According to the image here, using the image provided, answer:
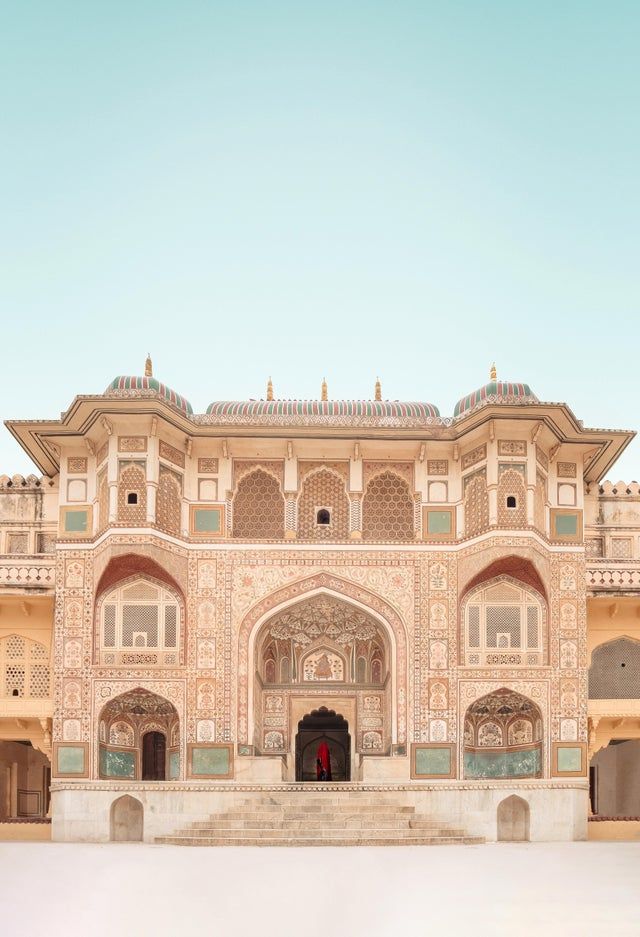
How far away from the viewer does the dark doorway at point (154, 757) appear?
2331 cm

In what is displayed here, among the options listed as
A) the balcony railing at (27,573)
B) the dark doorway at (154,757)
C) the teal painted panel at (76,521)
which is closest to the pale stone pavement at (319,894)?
the dark doorway at (154,757)

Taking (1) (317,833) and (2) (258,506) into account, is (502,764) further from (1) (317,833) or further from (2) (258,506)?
(2) (258,506)

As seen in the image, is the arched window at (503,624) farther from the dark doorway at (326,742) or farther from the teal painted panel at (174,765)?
the teal painted panel at (174,765)

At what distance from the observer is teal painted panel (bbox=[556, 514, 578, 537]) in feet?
76.0

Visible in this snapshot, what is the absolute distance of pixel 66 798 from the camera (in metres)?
21.5

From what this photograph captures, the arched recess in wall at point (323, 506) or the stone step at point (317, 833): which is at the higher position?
the arched recess in wall at point (323, 506)

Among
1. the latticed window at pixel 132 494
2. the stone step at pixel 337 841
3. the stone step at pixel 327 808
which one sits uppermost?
the latticed window at pixel 132 494

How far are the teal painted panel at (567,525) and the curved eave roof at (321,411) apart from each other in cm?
270

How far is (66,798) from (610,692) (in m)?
9.34

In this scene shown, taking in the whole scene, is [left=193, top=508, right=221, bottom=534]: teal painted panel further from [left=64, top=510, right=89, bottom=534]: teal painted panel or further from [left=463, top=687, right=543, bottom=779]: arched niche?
[left=463, top=687, right=543, bottom=779]: arched niche

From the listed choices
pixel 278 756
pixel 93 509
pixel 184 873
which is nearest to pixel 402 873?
pixel 184 873

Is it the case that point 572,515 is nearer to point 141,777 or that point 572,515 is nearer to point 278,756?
point 278,756

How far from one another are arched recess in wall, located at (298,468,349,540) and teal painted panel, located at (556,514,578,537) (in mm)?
3581

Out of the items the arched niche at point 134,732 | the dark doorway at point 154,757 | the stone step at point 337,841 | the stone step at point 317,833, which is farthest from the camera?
the dark doorway at point 154,757
